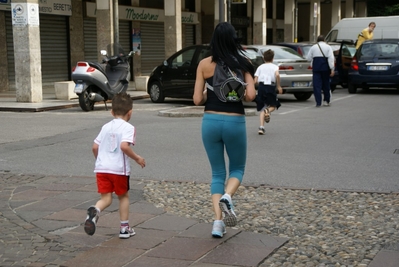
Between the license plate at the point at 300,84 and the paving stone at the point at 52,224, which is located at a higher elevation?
the license plate at the point at 300,84

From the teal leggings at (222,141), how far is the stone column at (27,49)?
13.2m

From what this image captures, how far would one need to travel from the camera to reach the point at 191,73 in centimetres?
1809

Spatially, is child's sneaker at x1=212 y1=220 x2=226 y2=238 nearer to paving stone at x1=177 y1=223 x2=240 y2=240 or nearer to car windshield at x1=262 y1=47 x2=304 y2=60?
paving stone at x1=177 y1=223 x2=240 y2=240

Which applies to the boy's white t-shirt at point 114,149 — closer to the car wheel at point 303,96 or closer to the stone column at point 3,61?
the car wheel at point 303,96

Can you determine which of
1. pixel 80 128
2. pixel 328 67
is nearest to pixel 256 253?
pixel 80 128

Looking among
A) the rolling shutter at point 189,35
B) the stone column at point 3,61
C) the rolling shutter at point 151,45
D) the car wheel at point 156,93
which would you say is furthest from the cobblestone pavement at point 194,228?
the rolling shutter at point 189,35

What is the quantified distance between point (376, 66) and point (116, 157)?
663 inches

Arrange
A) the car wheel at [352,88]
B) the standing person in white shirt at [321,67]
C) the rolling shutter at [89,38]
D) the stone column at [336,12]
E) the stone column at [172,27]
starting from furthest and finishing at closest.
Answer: the stone column at [336,12]
the rolling shutter at [89,38]
the stone column at [172,27]
the car wheel at [352,88]
the standing person in white shirt at [321,67]

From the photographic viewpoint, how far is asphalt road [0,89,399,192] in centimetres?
850

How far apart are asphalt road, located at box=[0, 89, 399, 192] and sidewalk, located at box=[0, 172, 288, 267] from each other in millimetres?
1762

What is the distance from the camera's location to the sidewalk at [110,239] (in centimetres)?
506

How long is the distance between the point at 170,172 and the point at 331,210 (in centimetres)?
264

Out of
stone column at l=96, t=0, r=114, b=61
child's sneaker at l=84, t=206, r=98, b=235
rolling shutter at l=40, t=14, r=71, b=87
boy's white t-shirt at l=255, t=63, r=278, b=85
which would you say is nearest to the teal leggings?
child's sneaker at l=84, t=206, r=98, b=235

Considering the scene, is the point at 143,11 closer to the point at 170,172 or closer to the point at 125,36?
the point at 125,36
